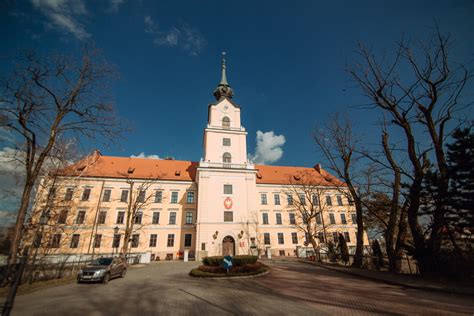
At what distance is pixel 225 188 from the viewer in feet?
94.1

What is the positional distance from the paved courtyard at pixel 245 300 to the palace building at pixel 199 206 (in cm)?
1513

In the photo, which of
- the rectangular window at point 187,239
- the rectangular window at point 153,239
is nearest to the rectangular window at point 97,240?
the rectangular window at point 153,239

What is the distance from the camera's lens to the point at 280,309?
23.2ft

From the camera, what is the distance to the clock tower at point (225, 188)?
26047mm

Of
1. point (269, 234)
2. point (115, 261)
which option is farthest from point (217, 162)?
point (115, 261)

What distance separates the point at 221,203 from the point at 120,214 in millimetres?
14305

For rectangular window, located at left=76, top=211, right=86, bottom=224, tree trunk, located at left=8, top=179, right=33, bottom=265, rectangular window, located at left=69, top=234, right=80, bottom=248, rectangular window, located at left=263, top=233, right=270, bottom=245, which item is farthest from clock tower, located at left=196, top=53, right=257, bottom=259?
tree trunk, located at left=8, top=179, right=33, bottom=265

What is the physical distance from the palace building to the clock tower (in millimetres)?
117

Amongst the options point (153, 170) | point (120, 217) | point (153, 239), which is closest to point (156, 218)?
point (153, 239)

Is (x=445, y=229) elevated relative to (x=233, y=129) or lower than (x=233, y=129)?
lower

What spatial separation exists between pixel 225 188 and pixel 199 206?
13.4ft

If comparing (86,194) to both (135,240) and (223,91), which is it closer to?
(135,240)

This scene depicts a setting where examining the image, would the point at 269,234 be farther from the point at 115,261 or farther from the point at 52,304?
the point at 52,304

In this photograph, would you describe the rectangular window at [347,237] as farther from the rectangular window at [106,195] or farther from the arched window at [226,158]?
the rectangular window at [106,195]
